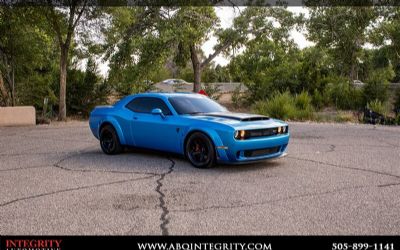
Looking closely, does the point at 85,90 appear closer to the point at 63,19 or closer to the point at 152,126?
the point at 63,19

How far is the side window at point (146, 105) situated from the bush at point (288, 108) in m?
11.6

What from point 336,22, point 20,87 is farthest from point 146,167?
point 336,22

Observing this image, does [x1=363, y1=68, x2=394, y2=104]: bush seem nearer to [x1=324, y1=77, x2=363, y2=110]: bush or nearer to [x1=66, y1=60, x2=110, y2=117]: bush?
[x1=324, y1=77, x2=363, y2=110]: bush

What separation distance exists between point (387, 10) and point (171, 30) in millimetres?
11188

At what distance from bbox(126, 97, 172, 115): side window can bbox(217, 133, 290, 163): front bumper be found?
1666 mm

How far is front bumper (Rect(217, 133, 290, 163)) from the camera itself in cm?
830

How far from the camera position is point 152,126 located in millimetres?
9555

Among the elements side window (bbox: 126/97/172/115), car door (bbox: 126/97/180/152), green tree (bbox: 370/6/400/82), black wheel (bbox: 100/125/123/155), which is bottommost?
black wheel (bbox: 100/125/123/155)

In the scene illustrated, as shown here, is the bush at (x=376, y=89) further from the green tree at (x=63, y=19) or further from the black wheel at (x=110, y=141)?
the black wheel at (x=110, y=141)

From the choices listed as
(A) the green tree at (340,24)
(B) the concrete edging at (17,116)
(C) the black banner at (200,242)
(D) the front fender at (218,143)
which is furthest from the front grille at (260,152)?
(A) the green tree at (340,24)

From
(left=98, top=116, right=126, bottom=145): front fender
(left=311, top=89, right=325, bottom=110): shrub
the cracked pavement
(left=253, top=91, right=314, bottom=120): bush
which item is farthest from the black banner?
(left=311, top=89, right=325, bottom=110): shrub

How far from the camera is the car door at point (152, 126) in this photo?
9.23 m

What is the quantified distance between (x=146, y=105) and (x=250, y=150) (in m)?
2.58

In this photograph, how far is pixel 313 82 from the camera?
2808 centimetres
